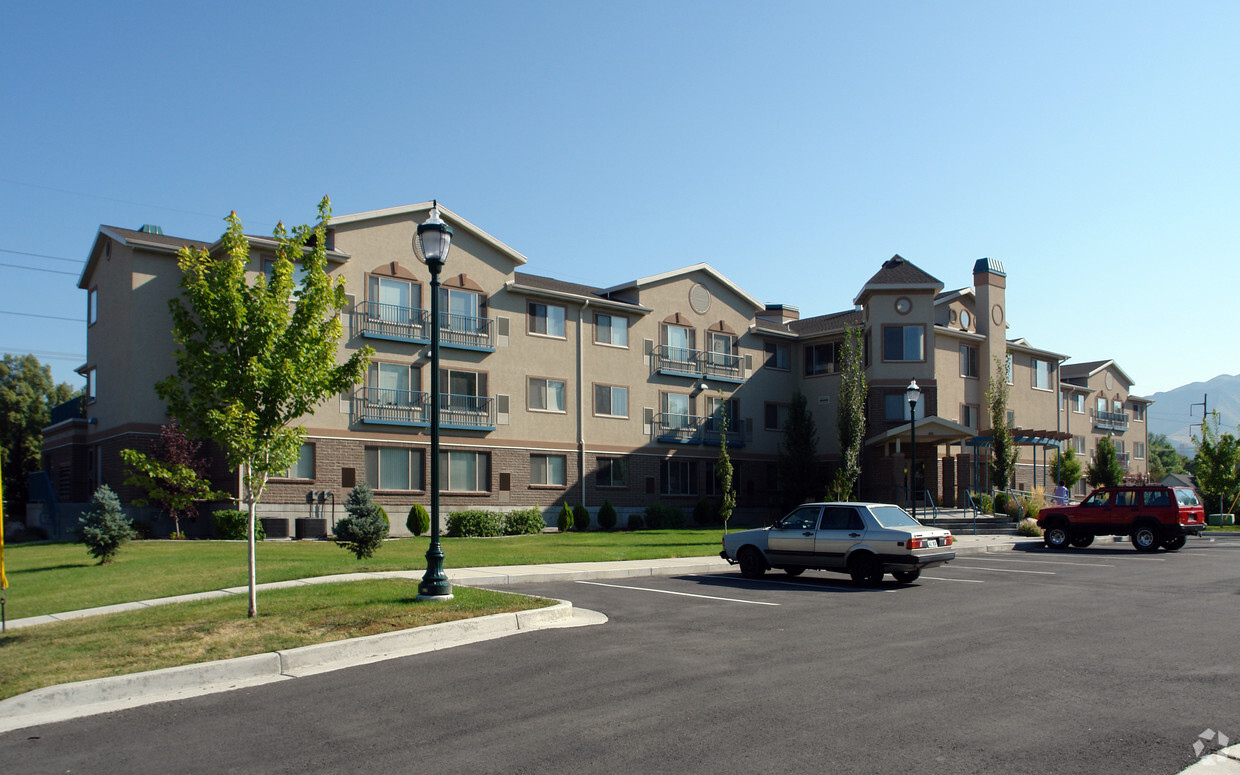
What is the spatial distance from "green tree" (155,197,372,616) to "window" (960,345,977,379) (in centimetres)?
4295

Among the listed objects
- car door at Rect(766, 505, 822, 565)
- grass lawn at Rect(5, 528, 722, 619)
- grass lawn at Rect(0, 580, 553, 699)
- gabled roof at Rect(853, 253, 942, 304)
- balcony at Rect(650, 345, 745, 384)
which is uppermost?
gabled roof at Rect(853, 253, 942, 304)

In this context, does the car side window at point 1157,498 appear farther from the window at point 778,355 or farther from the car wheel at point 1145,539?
the window at point 778,355

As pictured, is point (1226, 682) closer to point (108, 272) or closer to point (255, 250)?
point (255, 250)

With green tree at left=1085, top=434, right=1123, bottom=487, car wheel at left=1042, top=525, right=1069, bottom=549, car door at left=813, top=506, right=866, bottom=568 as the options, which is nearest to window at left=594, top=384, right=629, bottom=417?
car wheel at left=1042, top=525, right=1069, bottom=549

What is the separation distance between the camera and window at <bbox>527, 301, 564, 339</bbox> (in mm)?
39281

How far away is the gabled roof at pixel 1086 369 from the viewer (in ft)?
211

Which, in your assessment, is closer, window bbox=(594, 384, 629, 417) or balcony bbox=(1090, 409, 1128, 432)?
window bbox=(594, 384, 629, 417)

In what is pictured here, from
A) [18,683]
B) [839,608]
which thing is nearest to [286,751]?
[18,683]

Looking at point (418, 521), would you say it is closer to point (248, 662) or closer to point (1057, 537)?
point (1057, 537)

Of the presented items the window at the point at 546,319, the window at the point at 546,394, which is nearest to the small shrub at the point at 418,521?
the window at the point at 546,394

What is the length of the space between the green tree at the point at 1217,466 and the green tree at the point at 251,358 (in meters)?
45.9

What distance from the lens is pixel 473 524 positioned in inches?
1341

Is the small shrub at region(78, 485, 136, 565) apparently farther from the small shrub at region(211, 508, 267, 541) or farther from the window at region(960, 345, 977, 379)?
the window at region(960, 345, 977, 379)

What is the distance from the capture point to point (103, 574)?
18.9 metres
